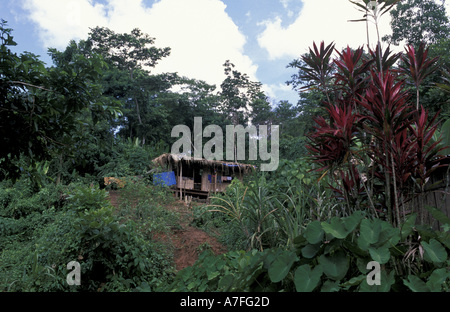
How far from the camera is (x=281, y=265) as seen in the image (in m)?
1.49

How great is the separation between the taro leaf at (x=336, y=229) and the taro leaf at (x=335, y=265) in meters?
0.11

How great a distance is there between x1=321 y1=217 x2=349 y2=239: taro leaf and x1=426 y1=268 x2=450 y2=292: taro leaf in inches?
15.0

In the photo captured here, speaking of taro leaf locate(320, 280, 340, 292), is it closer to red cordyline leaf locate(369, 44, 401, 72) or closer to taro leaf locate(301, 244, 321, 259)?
taro leaf locate(301, 244, 321, 259)

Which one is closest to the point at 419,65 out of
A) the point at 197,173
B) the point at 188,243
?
the point at 188,243

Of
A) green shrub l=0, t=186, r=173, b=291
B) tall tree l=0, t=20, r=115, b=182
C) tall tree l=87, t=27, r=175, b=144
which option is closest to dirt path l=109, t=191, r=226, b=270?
green shrub l=0, t=186, r=173, b=291

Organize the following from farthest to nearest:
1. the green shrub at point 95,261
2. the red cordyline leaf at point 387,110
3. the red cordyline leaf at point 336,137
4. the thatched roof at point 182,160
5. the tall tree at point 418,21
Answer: the tall tree at point 418,21 → the thatched roof at point 182,160 → the green shrub at point 95,261 → the red cordyline leaf at point 336,137 → the red cordyline leaf at point 387,110

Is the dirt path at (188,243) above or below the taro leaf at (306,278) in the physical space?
below

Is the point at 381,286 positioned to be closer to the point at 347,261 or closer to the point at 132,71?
the point at 347,261

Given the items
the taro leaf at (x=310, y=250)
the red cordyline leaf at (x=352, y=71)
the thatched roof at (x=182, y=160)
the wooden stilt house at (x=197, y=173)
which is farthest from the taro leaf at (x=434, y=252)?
the wooden stilt house at (x=197, y=173)

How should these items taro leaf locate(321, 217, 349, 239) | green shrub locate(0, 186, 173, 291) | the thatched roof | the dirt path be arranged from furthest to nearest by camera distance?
Result: the thatched roof
the dirt path
green shrub locate(0, 186, 173, 291)
taro leaf locate(321, 217, 349, 239)

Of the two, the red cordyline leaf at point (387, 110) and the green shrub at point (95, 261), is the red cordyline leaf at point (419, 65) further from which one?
the green shrub at point (95, 261)

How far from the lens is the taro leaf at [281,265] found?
1.46 metres

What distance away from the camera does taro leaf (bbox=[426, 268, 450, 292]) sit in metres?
1.36
